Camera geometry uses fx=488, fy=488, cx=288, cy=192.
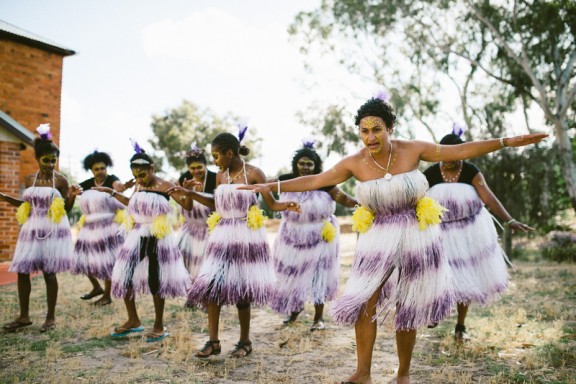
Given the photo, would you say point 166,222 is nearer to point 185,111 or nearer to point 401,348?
point 401,348

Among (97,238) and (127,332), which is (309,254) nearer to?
(127,332)

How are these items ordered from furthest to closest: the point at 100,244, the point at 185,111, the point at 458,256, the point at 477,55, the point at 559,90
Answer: the point at 185,111
the point at 477,55
the point at 559,90
the point at 100,244
the point at 458,256

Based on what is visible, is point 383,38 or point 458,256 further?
point 383,38

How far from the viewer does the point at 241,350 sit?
443 centimetres

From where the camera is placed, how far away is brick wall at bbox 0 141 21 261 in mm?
10812

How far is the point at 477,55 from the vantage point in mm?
16922

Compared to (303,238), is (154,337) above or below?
below

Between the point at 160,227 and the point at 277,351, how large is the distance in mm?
1703

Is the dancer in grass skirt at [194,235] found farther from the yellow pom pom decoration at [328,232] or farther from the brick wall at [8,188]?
the brick wall at [8,188]

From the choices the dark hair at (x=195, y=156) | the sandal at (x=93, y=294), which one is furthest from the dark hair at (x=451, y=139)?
the sandal at (x=93, y=294)

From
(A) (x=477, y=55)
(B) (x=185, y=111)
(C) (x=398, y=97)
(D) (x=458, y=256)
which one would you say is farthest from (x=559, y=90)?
(B) (x=185, y=111)

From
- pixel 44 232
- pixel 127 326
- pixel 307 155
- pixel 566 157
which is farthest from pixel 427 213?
pixel 566 157

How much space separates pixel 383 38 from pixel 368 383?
1758 centimetres

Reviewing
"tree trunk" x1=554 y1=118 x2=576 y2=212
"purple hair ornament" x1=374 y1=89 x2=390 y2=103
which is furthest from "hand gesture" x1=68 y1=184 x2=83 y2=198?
"tree trunk" x1=554 y1=118 x2=576 y2=212
